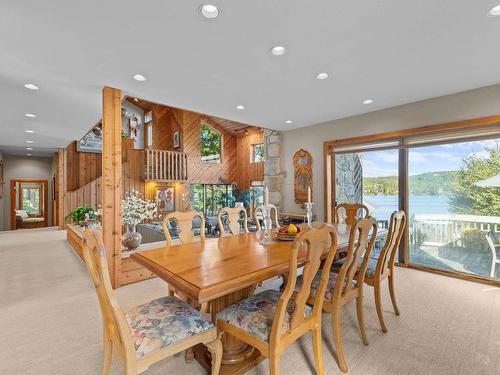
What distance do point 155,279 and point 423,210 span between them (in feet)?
13.6

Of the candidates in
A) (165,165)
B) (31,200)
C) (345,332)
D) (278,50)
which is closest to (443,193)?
(345,332)

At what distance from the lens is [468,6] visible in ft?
5.90

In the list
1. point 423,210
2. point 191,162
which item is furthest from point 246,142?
point 423,210

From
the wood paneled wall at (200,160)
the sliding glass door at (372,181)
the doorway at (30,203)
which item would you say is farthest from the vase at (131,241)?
the doorway at (30,203)

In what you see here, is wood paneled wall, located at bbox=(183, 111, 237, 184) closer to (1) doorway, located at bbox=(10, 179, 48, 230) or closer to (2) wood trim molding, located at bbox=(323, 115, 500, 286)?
(1) doorway, located at bbox=(10, 179, 48, 230)

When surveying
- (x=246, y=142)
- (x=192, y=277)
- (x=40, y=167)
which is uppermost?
(x=246, y=142)

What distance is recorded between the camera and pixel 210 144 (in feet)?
35.0

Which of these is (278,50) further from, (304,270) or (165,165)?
(165,165)

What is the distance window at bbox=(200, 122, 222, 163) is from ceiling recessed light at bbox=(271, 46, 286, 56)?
8.24 m

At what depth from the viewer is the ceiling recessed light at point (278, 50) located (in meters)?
2.34

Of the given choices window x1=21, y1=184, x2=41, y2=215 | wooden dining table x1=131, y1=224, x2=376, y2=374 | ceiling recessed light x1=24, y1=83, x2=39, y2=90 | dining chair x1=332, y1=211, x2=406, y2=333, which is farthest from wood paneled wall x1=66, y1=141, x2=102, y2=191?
dining chair x1=332, y1=211, x2=406, y2=333

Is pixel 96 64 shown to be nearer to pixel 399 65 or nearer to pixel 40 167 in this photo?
pixel 399 65

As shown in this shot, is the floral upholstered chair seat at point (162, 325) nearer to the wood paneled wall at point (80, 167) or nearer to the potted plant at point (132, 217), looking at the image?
the potted plant at point (132, 217)

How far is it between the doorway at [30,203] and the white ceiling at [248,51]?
790cm
